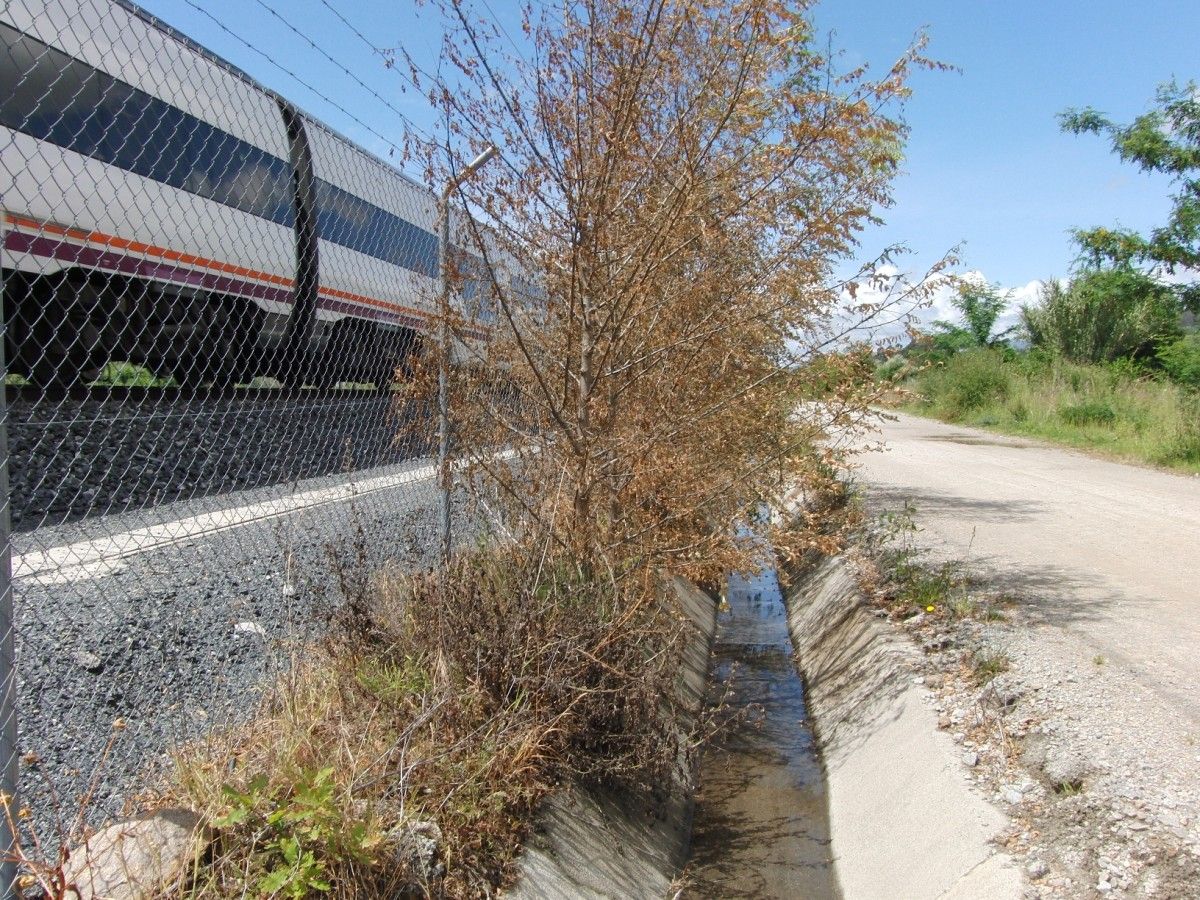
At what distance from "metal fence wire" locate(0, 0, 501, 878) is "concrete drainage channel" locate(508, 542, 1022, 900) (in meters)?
1.55

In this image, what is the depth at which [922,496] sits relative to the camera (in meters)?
12.4

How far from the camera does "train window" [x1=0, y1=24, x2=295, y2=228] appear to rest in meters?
5.67

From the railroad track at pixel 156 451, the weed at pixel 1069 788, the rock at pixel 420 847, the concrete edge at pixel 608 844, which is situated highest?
the railroad track at pixel 156 451

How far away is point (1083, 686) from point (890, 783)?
1.13m

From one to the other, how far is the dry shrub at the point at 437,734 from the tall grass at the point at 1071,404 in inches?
332

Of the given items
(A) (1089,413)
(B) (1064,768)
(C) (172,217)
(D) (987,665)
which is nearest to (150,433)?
(C) (172,217)

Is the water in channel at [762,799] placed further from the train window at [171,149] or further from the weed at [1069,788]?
the train window at [171,149]

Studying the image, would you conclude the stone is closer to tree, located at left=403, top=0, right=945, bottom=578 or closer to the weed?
tree, located at left=403, top=0, right=945, bottom=578

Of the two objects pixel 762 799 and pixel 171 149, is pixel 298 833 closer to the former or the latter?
pixel 762 799

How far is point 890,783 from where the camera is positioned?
5.04 metres

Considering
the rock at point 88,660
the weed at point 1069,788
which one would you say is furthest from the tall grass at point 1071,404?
the rock at point 88,660

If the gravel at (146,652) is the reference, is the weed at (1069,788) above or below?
below

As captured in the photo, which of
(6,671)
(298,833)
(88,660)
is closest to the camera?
(6,671)

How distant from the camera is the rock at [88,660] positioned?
11.0 ft
